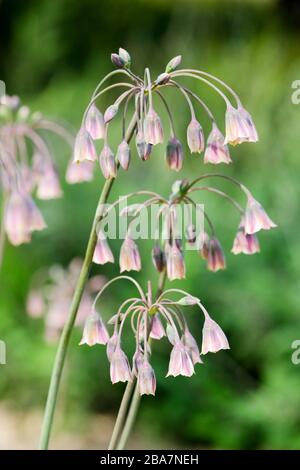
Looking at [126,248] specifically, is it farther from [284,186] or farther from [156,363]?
[284,186]

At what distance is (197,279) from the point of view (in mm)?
3729

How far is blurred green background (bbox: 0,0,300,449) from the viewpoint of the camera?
3.41 meters

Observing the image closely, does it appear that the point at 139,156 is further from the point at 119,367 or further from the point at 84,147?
the point at 119,367

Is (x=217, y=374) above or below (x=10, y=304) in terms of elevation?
below

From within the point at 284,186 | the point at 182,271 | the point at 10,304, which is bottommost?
the point at 182,271

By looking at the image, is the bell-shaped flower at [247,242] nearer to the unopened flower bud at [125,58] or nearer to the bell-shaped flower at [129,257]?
the bell-shaped flower at [129,257]

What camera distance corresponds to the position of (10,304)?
4.11m

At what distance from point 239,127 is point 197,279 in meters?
2.43

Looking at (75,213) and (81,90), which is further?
(81,90)

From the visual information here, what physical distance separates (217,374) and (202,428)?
0.89ft

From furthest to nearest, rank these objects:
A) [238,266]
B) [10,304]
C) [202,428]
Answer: [10,304]
[238,266]
[202,428]

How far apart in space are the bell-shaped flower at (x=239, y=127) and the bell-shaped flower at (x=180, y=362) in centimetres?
38

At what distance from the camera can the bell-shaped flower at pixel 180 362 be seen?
4.23 feet

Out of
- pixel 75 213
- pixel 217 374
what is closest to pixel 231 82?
pixel 75 213
